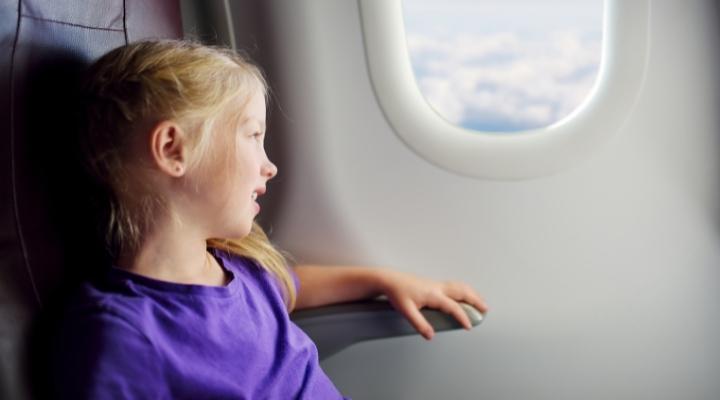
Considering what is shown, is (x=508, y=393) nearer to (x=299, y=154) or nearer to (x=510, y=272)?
(x=510, y=272)

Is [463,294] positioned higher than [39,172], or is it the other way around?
[39,172]

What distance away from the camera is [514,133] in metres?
1.42

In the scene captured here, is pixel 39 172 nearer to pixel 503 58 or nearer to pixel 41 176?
pixel 41 176

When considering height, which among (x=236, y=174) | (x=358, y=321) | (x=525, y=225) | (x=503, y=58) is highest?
(x=503, y=58)

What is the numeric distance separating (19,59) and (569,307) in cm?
101

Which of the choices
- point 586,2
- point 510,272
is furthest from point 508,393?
point 586,2

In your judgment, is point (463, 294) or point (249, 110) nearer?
point (249, 110)

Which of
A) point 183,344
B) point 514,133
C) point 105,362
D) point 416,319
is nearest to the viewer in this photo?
point 105,362

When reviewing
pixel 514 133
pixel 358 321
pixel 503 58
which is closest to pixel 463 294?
pixel 358 321

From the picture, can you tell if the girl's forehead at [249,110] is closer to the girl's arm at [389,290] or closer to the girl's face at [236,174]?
the girl's face at [236,174]

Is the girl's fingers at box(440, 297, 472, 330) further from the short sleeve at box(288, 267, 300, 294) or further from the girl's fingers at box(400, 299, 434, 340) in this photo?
the short sleeve at box(288, 267, 300, 294)

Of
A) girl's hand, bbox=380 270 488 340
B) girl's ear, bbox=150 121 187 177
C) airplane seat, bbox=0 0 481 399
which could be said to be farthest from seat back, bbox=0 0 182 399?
girl's hand, bbox=380 270 488 340

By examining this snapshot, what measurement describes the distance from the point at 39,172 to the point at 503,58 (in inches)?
32.7

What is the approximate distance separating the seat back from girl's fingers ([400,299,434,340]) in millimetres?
474
